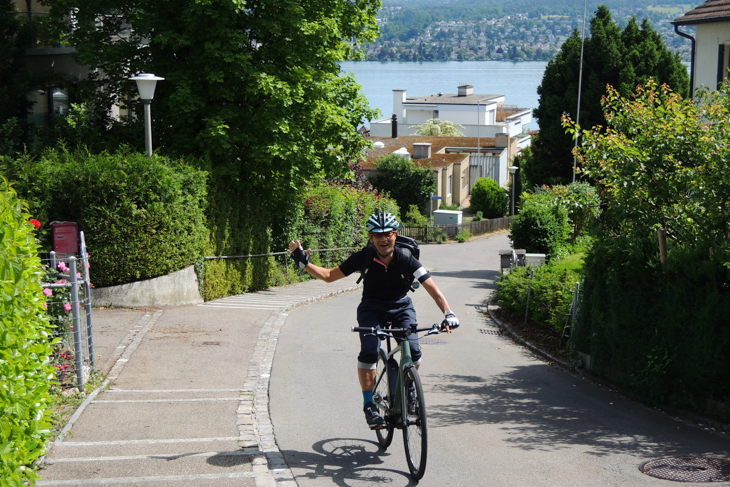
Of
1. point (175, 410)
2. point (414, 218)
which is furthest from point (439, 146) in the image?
point (175, 410)

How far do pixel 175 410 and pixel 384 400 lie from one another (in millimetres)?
2444

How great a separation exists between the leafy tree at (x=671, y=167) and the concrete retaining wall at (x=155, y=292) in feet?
28.8

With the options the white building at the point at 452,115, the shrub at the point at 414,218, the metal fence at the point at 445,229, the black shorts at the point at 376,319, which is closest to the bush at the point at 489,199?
the metal fence at the point at 445,229

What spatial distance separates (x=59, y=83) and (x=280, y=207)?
6611 millimetres

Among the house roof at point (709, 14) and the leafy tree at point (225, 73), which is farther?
the house roof at point (709, 14)

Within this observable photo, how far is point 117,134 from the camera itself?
1908 centimetres

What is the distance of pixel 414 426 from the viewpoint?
20.8 ft

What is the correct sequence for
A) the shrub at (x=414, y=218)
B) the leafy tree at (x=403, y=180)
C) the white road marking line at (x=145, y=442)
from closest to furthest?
the white road marking line at (x=145, y=442) < the shrub at (x=414, y=218) < the leafy tree at (x=403, y=180)

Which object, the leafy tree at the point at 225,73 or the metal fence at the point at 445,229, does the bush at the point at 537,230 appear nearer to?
the leafy tree at the point at 225,73

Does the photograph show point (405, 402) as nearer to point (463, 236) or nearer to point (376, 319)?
point (376, 319)

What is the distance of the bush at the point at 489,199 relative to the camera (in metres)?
64.9

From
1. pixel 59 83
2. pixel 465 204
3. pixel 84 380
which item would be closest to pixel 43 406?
pixel 84 380

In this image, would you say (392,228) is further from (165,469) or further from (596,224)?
(596,224)

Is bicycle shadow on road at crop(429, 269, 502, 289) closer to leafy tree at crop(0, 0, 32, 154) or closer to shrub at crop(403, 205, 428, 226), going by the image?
leafy tree at crop(0, 0, 32, 154)
